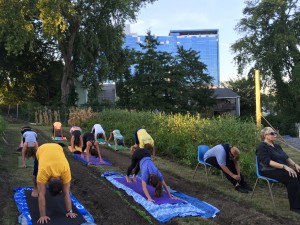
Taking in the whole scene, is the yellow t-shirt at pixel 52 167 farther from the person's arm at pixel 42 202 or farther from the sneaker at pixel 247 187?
the sneaker at pixel 247 187

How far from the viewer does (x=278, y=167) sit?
7.00 m

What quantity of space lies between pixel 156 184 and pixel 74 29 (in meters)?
29.4

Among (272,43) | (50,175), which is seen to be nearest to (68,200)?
(50,175)

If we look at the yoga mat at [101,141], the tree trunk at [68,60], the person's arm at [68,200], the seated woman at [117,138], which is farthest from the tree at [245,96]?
the person's arm at [68,200]

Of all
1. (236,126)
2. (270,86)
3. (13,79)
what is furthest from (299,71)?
(236,126)

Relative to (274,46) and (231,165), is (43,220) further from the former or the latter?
(274,46)

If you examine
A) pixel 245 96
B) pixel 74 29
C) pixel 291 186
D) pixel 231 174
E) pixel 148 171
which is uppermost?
pixel 74 29

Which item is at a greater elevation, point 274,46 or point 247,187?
point 274,46

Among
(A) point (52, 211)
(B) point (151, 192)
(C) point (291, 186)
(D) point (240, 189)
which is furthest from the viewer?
(D) point (240, 189)

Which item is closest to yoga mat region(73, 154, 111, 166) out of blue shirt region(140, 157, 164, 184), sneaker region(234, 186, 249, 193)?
blue shirt region(140, 157, 164, 184)

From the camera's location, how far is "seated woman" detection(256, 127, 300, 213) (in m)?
6.75

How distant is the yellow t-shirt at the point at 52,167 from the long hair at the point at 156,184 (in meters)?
1.74

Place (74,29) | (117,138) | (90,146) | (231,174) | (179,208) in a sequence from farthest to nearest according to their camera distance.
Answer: (74,29)
(117,138)
(90,146)
(231,174)
(179,208)

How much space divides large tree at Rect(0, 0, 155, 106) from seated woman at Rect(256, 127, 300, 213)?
80.0 feet
